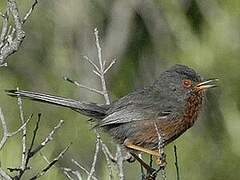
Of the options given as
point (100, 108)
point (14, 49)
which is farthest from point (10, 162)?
point (14, 49)

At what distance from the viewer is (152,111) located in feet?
27.4

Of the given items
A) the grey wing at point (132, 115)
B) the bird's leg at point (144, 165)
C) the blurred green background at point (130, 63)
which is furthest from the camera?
the blurred green background at point (130, 63)

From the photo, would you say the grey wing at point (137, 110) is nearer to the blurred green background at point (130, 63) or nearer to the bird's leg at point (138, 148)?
the bird's leg at point (138, 148)

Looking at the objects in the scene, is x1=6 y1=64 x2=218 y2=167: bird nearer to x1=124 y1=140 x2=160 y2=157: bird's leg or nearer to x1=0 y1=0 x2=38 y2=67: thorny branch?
x1=124 y1=140 x2=160 y2=157: bird's leg

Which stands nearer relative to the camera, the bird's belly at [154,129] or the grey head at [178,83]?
the bird's belly at [154,129]

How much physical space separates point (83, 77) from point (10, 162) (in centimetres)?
392

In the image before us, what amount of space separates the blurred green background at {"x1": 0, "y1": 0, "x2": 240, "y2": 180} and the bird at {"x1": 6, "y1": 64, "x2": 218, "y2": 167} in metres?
2.03

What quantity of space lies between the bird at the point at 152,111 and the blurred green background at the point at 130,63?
6.67ft

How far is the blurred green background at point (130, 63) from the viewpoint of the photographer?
11344mm

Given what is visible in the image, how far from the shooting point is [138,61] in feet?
44.6

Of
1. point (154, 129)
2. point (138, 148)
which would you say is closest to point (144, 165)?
point (138, 148)

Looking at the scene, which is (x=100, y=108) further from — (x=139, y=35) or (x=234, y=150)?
(x=139, y=35)

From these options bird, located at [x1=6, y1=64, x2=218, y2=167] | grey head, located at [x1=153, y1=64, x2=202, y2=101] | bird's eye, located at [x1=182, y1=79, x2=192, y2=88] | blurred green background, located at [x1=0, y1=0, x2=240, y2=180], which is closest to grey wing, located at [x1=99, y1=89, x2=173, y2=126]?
bird, located at [x1=6, y1=64, x2=218, y2=167]

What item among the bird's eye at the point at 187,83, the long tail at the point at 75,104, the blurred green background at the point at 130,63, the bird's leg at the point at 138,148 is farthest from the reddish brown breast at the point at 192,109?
the blurred green background at the point at 130,63
